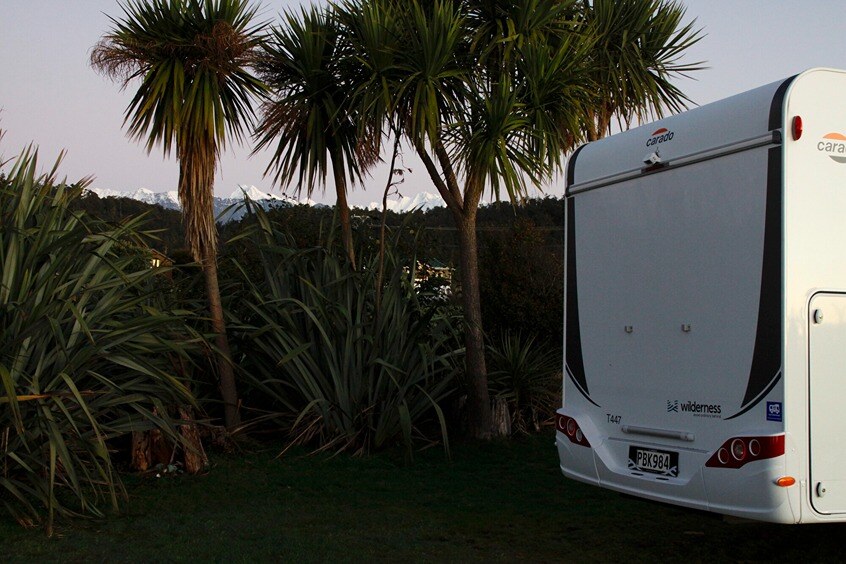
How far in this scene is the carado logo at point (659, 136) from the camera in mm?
5907

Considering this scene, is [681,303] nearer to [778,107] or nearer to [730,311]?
[730,311]

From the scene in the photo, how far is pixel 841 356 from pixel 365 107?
5.72 meters

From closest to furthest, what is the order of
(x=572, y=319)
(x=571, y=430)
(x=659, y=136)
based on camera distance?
(x=659, y=136) < (x=571, y=430) < (x=572, y=319)

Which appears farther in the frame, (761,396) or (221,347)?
(221,347)

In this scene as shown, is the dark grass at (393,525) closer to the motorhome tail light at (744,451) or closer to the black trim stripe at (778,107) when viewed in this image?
the motorhome tail light at (744,451)

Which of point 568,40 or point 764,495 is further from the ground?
point 568,40

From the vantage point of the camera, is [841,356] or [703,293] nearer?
[841,356]

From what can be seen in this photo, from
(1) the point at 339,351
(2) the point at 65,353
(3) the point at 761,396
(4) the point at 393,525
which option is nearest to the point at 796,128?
(3) the point at 761,396

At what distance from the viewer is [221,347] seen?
984 cm

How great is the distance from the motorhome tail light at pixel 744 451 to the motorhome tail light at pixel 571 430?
1150 millimetres

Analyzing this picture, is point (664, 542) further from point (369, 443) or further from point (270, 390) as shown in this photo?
point (270, 390)

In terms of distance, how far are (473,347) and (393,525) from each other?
3663mm

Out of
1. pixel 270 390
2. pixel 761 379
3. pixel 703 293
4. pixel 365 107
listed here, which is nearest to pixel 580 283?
pixel 703 293

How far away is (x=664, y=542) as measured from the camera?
6.58 metres
